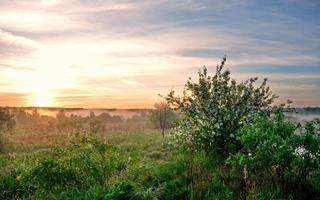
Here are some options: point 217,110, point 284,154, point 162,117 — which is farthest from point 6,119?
point 284,154

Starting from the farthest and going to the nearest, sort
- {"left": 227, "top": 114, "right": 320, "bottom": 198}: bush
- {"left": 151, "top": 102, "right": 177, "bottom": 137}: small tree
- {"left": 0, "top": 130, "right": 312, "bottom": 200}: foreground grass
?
{"left": 151, "top": 102, "right": 177, "bottom": 137}: small tree
{"left": 0, "top": 130, "right": 312, "bottom": 200}: foreground grass
{"left": 227, "top": 114, "right": 320, "bottom": 198}: bush

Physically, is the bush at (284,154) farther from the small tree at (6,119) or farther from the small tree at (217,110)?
the small tree at (6,119)

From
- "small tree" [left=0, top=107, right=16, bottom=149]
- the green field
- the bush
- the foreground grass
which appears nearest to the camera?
the bush

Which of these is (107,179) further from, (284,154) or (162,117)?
(162,117)

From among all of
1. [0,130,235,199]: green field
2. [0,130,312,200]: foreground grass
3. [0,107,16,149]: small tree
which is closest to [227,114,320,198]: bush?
[0,130,312,200]: foreground grass

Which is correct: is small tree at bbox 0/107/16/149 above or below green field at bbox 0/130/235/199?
above

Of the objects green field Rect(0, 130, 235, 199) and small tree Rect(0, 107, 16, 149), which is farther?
small tree Rect(0, 107, 16, 149)

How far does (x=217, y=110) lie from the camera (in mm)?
17781

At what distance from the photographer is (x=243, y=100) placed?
18.2 metres

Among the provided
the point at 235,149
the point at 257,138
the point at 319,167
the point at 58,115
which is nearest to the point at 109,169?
the point at 235,149

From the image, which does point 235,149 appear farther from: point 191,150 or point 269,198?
point 269,198

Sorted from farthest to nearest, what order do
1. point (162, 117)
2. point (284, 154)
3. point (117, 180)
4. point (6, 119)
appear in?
point (162, 117)
point (6, 119)
point (117, 180)
point (284, 154)

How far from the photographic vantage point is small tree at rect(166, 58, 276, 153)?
685 inches

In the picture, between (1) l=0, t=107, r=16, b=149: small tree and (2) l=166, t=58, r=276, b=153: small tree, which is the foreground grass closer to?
(2) l=166, t=58, r=276, b=153: small tree
